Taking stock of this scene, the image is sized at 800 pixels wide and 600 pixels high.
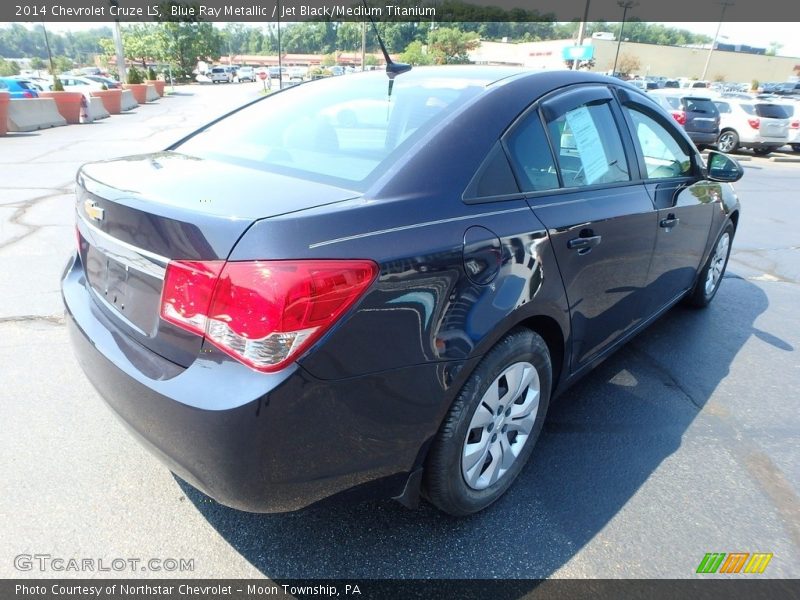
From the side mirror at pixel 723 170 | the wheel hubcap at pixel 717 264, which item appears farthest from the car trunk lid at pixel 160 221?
the wheel hubcap at pixel 717 264

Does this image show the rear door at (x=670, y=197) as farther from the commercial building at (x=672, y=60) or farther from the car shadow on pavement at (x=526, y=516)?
the commercial building at (x=672, y=60)

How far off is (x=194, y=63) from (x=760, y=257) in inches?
2974

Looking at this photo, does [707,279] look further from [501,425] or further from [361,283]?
[361,283]

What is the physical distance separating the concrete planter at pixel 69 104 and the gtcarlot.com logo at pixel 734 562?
20745mm

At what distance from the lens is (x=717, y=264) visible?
4543mm

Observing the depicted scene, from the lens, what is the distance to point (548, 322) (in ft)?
7.52

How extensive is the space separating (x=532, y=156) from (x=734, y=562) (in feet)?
5.86

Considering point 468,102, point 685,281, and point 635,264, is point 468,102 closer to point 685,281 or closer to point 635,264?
point 635,264

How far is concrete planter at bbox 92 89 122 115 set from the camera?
71.5 ft

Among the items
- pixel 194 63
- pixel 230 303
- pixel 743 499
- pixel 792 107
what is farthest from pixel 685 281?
pixel 194 63

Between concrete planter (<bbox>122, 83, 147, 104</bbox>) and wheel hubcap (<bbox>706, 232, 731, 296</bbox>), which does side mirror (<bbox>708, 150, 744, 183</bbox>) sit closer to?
wheel hubcap (<bbox>706, 232, 731, 296</bbox>)

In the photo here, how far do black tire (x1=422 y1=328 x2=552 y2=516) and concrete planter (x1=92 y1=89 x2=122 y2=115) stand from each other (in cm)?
2419

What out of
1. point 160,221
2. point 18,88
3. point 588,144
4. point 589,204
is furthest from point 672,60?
point 160,221

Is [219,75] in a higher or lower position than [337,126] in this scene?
lower
